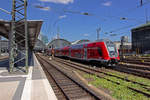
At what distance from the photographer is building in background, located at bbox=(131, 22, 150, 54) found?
44509 millimetres

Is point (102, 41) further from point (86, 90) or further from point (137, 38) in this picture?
point (137, 38)

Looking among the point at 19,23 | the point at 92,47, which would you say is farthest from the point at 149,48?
the point at 19,23

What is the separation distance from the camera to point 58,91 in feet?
23.0

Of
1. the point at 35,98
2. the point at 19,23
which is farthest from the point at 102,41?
the point at 35,98

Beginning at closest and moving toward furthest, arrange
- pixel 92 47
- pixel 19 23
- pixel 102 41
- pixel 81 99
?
pixel 81 99 < pixel 19 23 < pixel 102 41 < pixel 92 47

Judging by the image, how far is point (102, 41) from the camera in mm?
14547

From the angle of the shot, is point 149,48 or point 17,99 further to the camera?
point 149,48

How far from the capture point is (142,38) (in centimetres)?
4662

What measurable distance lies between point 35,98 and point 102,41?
409 inches

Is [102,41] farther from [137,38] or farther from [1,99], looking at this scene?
[137,38]

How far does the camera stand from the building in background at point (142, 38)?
146ft

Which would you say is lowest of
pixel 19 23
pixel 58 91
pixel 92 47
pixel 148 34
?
pixel 58 91

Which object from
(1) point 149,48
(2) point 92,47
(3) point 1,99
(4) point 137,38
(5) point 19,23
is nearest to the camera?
(3) point 1,99

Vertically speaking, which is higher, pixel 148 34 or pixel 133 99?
pixel 148 34
